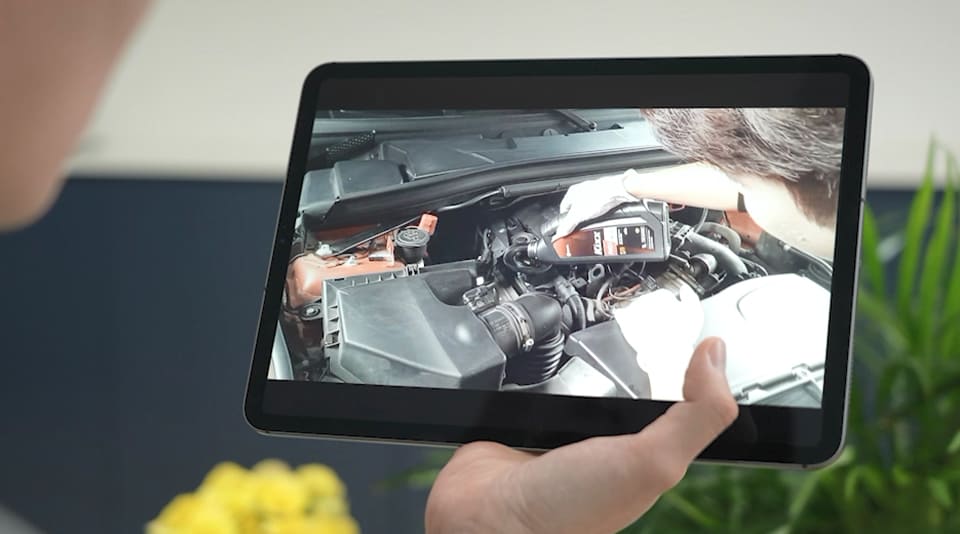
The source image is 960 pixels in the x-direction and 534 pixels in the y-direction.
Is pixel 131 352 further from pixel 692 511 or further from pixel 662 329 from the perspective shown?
pixel 662 329

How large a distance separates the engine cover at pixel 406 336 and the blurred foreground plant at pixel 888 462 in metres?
0.55

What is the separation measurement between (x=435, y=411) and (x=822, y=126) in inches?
11.4

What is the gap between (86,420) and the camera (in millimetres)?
1693

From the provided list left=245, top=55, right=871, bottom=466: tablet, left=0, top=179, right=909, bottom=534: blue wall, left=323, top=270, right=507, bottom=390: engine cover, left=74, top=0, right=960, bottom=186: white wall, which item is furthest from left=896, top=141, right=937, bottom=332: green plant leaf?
left=0, top=179, right=909, bottom=534: blue wall

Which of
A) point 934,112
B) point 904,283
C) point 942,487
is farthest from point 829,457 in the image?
point 934,112

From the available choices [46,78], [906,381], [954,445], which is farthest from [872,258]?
[46,78]

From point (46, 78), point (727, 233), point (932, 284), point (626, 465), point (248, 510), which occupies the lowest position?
point (248, 510)

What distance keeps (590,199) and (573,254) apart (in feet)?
0.12

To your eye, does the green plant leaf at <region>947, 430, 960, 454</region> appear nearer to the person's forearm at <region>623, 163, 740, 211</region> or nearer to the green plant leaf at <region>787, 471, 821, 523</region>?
the green plant leaf at <region>787, 471, 821, 523</region>

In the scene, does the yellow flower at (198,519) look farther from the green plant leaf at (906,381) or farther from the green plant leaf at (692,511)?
the green plant leaf at (906,381)

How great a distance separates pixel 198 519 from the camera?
2.83 feet

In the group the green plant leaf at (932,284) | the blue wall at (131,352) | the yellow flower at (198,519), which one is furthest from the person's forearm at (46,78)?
the blue wall at (131,352)

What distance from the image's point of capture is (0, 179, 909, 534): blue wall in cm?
163

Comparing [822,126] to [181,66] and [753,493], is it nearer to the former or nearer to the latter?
[753,493]
